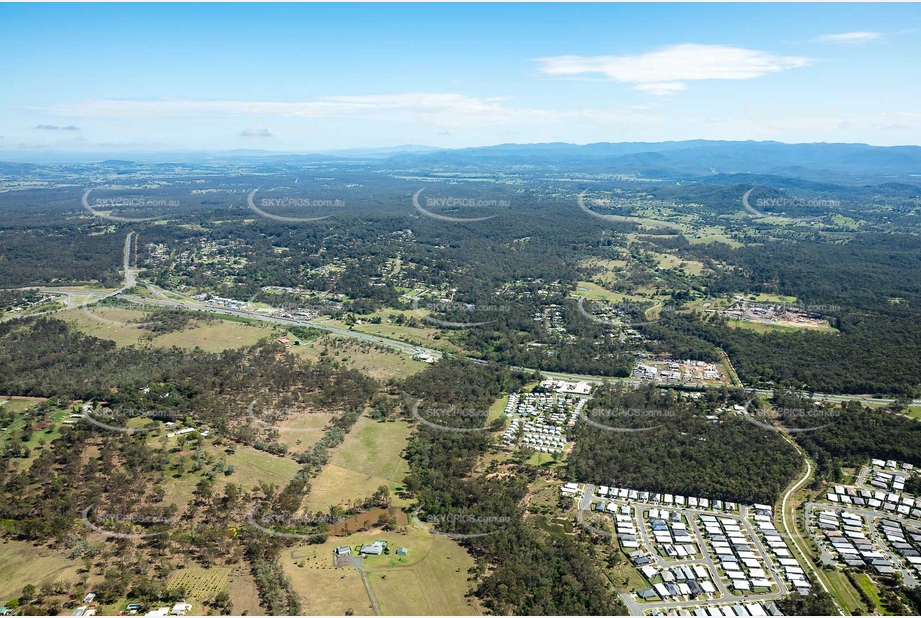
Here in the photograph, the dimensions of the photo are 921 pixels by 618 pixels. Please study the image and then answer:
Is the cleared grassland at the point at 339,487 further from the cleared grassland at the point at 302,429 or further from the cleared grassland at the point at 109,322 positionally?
the cleared grassland at the point at 109,322

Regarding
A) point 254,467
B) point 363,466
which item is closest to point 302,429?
point 254,467

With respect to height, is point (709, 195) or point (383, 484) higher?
point (709, 195)

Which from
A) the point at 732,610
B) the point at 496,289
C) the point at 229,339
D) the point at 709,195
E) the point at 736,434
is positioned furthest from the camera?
the point at 709,195

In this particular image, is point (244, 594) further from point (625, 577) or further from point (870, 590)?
point (870, 590)

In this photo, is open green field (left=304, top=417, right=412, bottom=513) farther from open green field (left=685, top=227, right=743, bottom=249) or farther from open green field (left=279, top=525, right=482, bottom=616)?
open green field (left=685, top=227, right=743, bottom=249)

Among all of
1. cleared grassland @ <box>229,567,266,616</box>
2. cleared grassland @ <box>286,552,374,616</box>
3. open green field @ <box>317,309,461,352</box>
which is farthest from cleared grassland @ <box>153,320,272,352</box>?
cleared grassland @ <box>286,552,374,616</box>

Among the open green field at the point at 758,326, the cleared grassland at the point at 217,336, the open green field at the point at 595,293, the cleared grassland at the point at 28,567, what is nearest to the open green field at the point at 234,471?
the cleared grassland at the point at 28,567

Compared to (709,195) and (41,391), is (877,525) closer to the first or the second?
(41,391)

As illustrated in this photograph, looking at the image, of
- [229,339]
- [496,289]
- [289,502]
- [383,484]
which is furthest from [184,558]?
[496,289]
